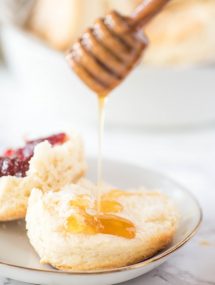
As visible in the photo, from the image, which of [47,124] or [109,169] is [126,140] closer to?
[47,124]

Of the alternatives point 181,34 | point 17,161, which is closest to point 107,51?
point 17,161

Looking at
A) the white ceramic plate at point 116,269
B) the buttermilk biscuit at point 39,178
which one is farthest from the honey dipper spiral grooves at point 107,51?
the white ceramic plate at point 116,269

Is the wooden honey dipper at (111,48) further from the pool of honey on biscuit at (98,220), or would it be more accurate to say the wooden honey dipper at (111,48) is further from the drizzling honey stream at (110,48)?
the pool of honey on biscuit at (98,220)

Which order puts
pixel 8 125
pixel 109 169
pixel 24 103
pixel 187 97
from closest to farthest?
1. pixel 109 169
2. pixel 187 97
3. pixel 8 125
4. pixel 24 103

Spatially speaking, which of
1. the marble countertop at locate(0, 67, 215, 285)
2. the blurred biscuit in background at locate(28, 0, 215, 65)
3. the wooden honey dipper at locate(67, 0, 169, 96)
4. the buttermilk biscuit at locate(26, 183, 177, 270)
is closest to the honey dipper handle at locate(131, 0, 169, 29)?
the wooden honey dipper at locate(67, 0, 169, 96)

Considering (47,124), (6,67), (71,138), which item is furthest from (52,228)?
(6,67)

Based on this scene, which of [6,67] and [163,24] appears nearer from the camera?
[163,24]
